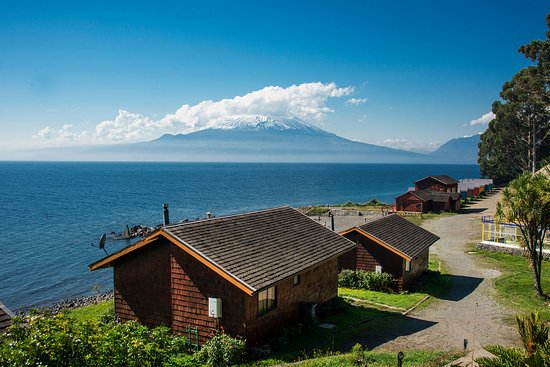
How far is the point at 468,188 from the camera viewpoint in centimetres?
8900

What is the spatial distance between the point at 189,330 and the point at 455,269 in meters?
23.1

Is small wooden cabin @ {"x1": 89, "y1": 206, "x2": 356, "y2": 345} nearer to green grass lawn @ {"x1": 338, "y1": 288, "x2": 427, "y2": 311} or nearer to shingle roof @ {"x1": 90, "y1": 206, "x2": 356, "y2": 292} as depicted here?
shingle roof @ {"x1": 90, "y1": 206, "x2": 356, "y2": 292}

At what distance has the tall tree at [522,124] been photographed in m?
51.1

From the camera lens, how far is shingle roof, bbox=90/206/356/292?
1608cm

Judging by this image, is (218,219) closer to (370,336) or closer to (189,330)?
(189,330)

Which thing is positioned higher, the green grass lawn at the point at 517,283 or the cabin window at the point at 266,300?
the cabin window at the point at 266,300

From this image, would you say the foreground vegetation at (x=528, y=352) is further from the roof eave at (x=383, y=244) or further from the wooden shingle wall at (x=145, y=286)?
the roof eave at (x=383, y=244)

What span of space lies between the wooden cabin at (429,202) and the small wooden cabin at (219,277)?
5255 cm

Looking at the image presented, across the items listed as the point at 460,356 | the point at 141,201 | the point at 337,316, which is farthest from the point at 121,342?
the point at 141,201

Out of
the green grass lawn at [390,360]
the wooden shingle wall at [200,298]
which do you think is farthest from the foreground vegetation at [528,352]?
the wooden shingle wall at [200,298]

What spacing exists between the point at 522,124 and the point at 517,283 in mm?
64345

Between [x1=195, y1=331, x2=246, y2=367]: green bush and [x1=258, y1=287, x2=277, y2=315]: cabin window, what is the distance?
1686 mm

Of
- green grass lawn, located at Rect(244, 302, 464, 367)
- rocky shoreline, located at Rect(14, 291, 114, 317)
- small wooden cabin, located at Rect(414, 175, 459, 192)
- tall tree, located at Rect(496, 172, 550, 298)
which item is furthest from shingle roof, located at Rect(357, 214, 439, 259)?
small wooden cabin, located at Rect(414, 175, 459, 192)

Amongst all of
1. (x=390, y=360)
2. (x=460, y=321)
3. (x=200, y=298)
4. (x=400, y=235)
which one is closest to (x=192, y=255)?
(x=200, y=298)
